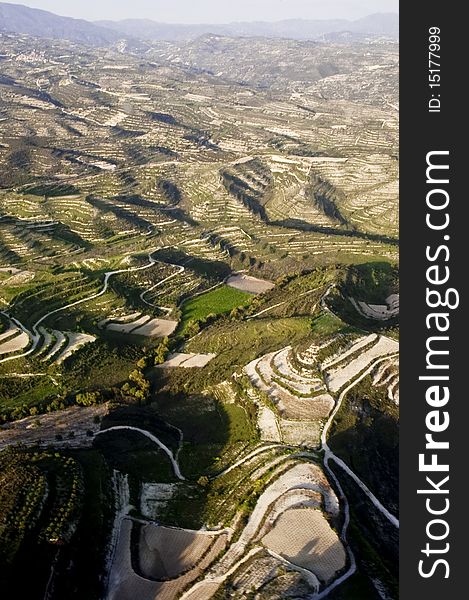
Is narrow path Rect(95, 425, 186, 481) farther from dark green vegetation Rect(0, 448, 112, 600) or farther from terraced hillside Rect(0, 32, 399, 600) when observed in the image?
dark green vegetation Rect(0, 448, 112, 600)

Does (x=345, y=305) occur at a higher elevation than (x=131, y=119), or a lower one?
lower

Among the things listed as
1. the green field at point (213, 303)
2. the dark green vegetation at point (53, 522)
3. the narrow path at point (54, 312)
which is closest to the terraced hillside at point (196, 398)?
the dark green vegetation at point (53, 522)

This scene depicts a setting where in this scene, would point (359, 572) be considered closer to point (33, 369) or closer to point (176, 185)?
point (33, 369)

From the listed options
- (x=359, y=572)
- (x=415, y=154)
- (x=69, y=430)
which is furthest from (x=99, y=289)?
(x=415, y=154)

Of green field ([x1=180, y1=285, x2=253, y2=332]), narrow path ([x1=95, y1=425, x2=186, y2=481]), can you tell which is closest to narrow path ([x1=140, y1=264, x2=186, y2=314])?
green field ([x1=180, y1=285, x2=253, y2=332])

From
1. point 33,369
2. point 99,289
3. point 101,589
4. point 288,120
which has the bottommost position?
point 101,589

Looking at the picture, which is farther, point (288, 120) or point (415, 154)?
point (288, 120)

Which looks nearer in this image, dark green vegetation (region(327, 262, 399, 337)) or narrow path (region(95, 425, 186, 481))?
narrow path (region(95, 425, 186, 481))
